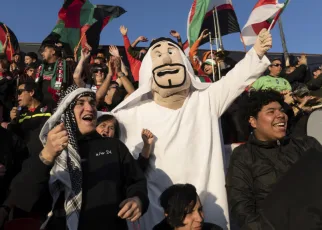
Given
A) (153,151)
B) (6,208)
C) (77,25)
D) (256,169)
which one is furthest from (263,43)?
(77,25)

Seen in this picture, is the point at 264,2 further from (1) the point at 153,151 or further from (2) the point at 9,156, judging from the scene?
(2) the point at 9,156

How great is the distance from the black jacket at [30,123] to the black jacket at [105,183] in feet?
5.07

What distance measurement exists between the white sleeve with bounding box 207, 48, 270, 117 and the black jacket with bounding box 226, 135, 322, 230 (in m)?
0.70

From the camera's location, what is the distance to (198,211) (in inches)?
112

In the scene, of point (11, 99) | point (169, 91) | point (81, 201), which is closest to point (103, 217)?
point (81, 201)

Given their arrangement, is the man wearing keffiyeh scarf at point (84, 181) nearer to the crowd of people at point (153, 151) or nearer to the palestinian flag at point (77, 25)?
the crowd of people at point (153, 151)

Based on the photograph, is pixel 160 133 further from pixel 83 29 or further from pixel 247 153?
pixel 83 29

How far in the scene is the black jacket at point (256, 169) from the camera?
2.70m

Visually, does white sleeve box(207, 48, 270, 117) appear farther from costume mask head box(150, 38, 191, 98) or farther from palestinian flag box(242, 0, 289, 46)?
palestinian flag box(242, 0, 289, 46)

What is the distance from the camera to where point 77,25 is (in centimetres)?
756

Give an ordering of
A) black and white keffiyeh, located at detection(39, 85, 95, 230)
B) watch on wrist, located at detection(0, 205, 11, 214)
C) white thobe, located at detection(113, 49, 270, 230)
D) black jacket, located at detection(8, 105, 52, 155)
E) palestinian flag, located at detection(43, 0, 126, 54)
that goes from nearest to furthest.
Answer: black and white keffiyeh, located at detection(39, 85, 95, 230), watch on wrist, located at detection(0, 205, 11, 214), white thobe, located at detection(113, 49, 270, 230), black jacket, located at detection(8, 105, 52, 155), palestinian flag, located at detection(43, 0, 126, 54)

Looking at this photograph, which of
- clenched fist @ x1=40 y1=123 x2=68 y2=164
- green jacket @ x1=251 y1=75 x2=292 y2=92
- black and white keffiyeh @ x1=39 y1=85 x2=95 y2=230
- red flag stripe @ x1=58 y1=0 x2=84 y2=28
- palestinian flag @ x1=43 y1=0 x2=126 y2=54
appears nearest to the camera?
clenched fist @ x1=40 y1=123 x2=68 y2=164

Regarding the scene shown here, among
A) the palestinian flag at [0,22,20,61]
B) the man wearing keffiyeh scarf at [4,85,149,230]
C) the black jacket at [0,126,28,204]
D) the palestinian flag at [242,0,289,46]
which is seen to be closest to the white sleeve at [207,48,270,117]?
the man wearing keffiyeh scarf at [4,85,149,230]

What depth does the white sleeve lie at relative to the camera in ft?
11.2
